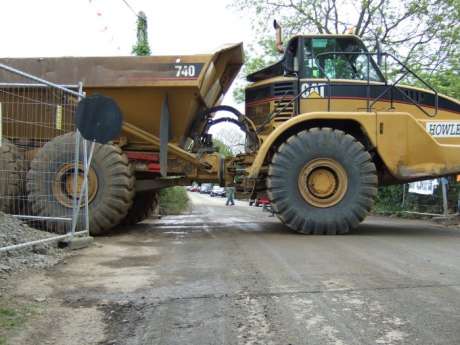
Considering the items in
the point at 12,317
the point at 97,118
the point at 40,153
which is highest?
the point at 97,118

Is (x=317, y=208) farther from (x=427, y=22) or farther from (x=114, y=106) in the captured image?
(x=427, y=22)

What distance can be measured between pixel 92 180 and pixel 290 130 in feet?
11.9

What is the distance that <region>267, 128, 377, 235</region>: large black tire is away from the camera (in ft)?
30.4

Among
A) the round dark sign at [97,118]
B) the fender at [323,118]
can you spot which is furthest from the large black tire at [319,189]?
the round dark sign at [97,118]

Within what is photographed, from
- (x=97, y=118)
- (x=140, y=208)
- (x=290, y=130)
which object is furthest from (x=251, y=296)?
(x=140, y=208)

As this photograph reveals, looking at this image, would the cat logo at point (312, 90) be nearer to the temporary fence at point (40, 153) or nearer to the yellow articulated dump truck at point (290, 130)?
the yellow articulated dump truck at point (290, 130)

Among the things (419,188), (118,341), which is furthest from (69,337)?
(419,188)

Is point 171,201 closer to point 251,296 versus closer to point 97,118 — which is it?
point 97,118

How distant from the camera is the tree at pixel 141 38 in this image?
1822cm

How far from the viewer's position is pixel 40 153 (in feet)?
30.9

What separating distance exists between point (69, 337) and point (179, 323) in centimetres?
79

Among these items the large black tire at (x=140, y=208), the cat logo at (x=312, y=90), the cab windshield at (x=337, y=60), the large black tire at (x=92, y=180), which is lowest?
the large black tire at (x=140, y=208)

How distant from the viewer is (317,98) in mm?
10062

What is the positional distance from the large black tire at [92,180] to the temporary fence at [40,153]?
0.02m
